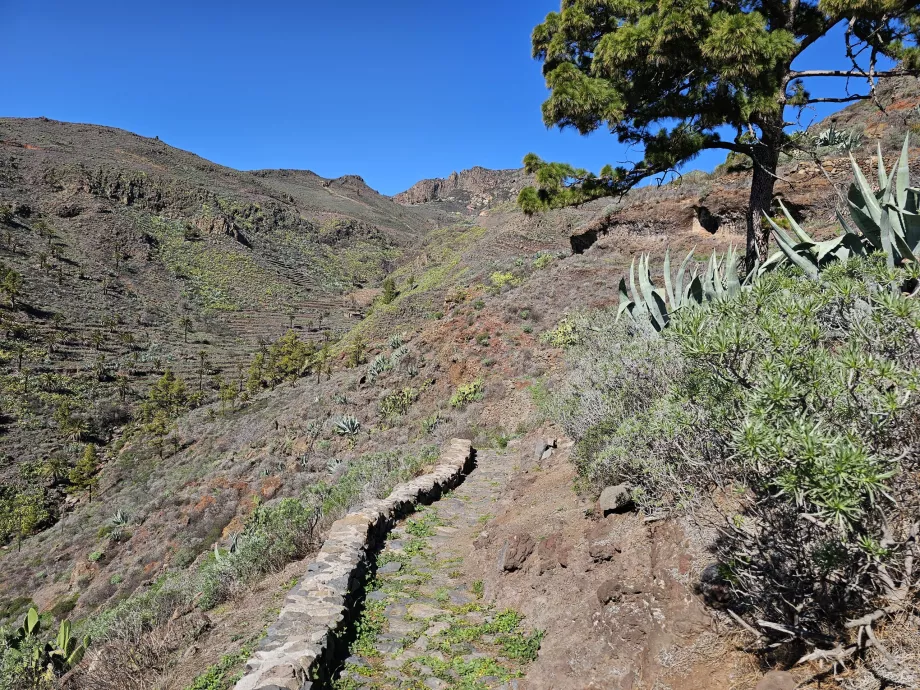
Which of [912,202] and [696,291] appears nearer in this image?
[912,202]

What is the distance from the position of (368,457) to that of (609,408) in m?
7.31

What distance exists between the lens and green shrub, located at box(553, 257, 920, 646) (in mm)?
1757

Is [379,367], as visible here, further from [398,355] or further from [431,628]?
[431,628]

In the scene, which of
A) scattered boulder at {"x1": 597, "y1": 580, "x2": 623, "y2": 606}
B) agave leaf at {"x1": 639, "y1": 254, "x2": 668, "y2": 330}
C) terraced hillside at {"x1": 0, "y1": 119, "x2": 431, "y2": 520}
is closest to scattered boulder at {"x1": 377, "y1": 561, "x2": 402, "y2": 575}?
scattered boulder at {"x1": 597, "y1": 580, "x2": 623, "y2": 606}

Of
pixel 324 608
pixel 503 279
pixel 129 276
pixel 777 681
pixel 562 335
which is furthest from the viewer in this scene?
pixel 129 276

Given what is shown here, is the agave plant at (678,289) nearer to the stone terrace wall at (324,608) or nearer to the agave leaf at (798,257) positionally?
the agave leaf at (798,257)

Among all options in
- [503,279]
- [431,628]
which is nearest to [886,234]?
[431,628]

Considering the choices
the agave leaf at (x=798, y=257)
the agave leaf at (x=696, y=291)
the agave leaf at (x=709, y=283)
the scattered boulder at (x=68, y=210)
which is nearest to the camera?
the agave leaf at (x=798, y=257)

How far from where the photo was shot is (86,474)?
85.6ft

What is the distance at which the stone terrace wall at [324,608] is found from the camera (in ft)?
10.5

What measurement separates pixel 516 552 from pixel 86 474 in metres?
29.0

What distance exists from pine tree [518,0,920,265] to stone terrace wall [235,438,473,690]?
4.56 metres

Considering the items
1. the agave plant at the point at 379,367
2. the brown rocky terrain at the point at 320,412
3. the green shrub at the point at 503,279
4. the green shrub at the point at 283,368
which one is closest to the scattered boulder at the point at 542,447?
the brown rocky terrain at the point at 320,412

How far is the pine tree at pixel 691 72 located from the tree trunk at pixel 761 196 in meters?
0.01
